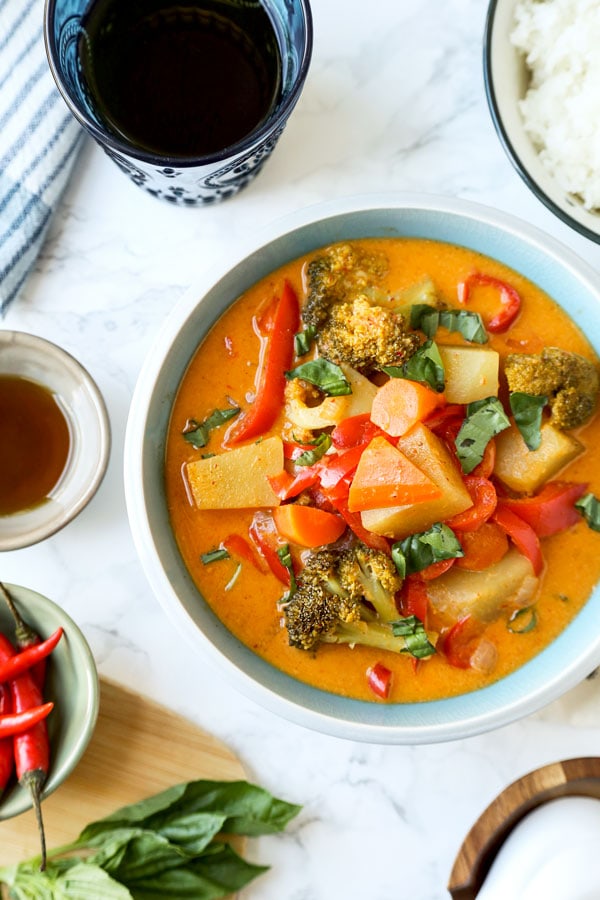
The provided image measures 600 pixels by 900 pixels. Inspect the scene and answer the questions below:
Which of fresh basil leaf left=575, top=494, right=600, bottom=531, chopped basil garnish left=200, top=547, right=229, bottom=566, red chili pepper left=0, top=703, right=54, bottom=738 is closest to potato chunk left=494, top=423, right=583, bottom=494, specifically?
fresh basil leaf left=575, top=494, right=600, bottom=531

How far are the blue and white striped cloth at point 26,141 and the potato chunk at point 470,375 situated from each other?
4.61 ft

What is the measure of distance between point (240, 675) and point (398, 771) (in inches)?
31.0

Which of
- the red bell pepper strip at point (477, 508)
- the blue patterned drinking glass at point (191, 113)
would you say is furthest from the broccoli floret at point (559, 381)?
the blue patterned drinking glass at point (191, 113)

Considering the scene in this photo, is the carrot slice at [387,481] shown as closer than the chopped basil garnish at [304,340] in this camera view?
Yes

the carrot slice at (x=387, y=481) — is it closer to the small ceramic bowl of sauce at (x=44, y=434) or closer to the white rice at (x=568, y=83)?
the small ceramic bowl of sauce at (x=44, y=434)

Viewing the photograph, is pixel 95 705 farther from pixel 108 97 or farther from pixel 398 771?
pixel 108 97

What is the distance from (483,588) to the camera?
9.16ft

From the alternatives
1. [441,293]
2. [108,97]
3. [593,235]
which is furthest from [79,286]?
[593,235]

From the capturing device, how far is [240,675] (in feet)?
8.89

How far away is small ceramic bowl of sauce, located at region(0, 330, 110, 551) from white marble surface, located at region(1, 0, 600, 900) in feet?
0.40

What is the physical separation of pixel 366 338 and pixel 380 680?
3.42 feet

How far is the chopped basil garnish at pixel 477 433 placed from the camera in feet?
8.89

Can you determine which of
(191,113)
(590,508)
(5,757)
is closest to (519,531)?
(590,508)

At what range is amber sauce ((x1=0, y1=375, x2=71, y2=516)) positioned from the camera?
3.07 metres
